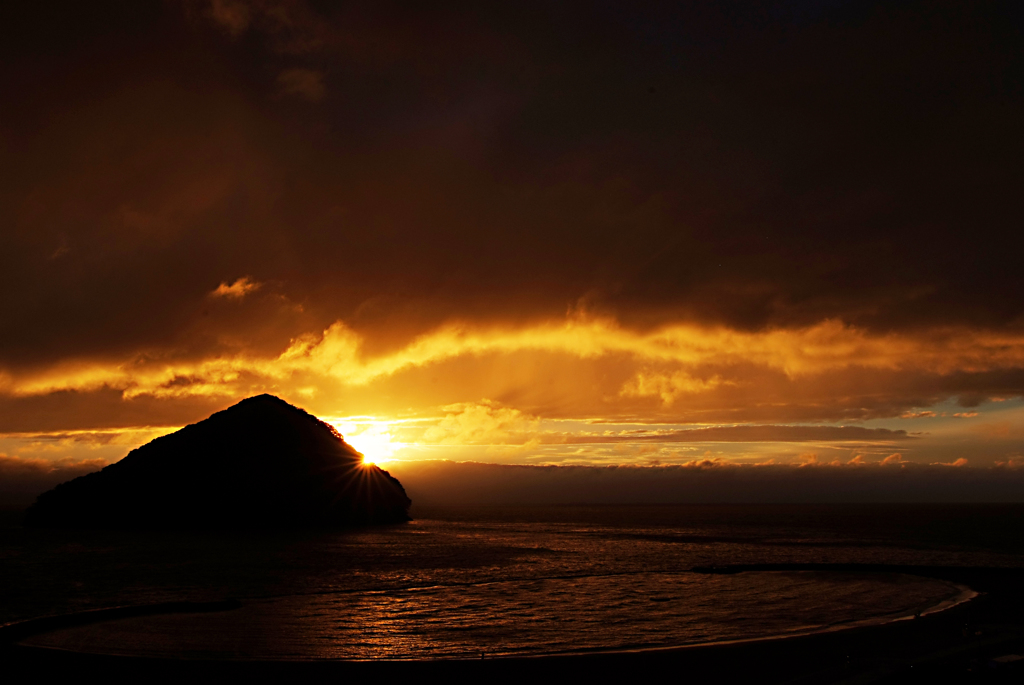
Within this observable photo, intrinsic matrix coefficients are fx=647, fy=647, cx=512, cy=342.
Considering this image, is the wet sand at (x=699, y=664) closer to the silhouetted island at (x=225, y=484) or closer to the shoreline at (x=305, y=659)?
the shoreline at (x=305, y=659)

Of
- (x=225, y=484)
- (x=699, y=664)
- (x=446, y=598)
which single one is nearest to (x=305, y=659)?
(x=699, y=664)

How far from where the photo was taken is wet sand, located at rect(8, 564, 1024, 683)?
65.3ft

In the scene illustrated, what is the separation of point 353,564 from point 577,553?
31144 millimetres

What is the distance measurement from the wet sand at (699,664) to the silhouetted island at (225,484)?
496 ft

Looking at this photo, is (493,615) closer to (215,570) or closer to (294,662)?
(294,662)

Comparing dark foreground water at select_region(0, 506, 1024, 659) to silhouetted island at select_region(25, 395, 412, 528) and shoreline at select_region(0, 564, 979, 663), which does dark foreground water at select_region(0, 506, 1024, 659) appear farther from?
silhouetted island at select_region(25, 395, 412, 528)

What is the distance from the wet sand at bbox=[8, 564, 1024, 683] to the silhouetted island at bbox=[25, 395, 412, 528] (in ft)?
496

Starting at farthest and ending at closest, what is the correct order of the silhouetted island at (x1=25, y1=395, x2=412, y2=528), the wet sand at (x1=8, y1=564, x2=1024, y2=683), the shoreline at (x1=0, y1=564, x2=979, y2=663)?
the silhouetted island at (x1=25, y1=395, x2=412, y2=528), the shoreline at (x1=0, y1=564, x2=979, y2=663), the wet sand at (x1=8, y1=564, x2=1024, y2=683)

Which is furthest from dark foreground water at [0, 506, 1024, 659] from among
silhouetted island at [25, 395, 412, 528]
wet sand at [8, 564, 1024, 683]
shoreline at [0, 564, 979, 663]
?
silhouetted island at [25, 395, 412, 528]

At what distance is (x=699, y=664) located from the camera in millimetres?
23328

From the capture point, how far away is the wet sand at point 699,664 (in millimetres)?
19891

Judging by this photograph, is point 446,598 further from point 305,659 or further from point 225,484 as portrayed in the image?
point 225,484

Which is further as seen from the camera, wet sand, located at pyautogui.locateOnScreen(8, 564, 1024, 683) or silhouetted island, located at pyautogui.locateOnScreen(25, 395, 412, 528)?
silhouetted island, located at pyautogui.locateOnScreen(25, 395, 412, 528)

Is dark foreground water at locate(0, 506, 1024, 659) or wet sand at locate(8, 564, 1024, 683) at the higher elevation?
wet sand at locate(8, 564, 1024, 683)
